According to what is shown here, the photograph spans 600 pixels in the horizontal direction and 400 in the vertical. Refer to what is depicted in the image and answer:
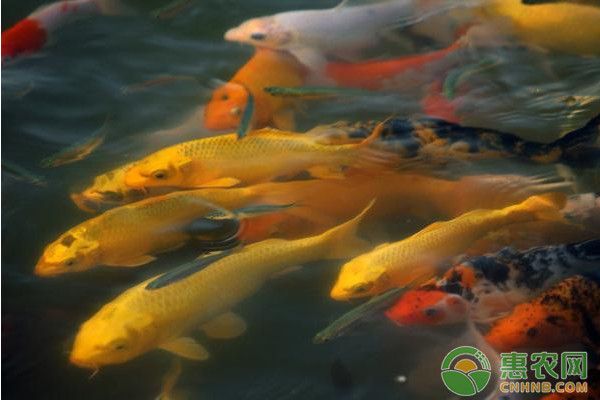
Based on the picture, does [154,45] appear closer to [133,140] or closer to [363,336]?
[133,140]

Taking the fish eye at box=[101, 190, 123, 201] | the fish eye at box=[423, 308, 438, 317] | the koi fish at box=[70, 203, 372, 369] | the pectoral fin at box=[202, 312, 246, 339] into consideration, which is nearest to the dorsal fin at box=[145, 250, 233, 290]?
the koi fish at box=[70, 203, 372, 369]

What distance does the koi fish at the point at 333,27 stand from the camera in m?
1.92

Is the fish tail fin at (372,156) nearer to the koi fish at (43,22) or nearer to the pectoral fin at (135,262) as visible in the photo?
the pectoral fin at (135,262)

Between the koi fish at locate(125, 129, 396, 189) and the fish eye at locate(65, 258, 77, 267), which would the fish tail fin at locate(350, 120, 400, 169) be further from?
the fish eye at locate(65, 258, 77, 267)

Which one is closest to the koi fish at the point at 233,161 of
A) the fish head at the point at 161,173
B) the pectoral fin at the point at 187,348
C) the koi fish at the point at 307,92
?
the fish head at the point at 161,173

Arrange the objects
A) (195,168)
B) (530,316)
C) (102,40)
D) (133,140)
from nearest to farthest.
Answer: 1. (530,316)
2. (195,168)
3. (133,140)
4. (102,40)

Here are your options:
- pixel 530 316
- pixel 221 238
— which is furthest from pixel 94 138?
pixel 530 316

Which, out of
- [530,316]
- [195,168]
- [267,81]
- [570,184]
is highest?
[267,81]

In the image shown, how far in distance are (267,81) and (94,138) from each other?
1.37 ft

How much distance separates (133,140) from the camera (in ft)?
5.96

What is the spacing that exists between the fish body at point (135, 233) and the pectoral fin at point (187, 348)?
A: 7.7 inches

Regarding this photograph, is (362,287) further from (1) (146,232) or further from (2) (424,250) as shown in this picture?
(1) (146,232)

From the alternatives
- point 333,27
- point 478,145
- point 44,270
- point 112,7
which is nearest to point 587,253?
point 478,145

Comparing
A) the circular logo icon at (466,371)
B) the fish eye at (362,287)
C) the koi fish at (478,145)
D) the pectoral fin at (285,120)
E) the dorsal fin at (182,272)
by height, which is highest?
the pectoral fin at (285,120)
